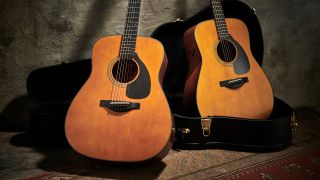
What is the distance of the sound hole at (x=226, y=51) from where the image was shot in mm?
2014

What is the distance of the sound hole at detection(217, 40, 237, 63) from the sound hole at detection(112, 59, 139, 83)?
65 centimetres

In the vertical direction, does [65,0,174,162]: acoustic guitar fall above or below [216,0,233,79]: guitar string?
below

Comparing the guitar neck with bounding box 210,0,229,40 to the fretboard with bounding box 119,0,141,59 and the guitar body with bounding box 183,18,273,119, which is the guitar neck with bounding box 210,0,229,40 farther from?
the fretboard with bounding box 119,0,141,59

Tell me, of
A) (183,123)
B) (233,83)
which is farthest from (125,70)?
(233,83)

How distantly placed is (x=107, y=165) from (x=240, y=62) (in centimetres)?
108

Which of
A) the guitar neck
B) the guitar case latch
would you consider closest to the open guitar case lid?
the guitar case latch

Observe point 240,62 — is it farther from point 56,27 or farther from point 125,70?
point 56,27

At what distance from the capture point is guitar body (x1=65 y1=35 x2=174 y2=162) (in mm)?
1467

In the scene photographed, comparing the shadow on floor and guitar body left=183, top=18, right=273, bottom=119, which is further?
guitar body left=183, top=18, right=273, bottom=119

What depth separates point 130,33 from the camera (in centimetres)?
175

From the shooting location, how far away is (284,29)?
2.82m

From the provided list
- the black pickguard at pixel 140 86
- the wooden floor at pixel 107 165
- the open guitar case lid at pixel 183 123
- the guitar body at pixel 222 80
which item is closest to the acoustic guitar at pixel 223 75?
the guitar body at pixel 222 80

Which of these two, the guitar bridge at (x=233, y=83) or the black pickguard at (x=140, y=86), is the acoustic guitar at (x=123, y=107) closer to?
the black pickguard at (x=140, y=86)

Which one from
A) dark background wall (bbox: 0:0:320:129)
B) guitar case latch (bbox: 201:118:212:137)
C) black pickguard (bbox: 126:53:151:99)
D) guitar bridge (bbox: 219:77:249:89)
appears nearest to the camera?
black pickguard (bbox: 126:53:151:99)
